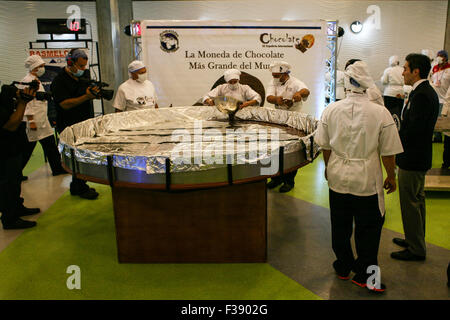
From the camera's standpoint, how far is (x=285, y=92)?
4.25m

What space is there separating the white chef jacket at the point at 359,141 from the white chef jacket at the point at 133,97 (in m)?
2.48

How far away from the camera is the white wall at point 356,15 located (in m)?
8.61

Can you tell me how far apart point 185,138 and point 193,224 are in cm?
77

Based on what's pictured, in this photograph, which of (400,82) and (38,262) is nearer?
(38,262)

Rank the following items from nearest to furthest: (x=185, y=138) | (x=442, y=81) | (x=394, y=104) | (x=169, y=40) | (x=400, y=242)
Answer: (x=400, y=242) < (x=185, y=138) < (x=169, y=40) < (x=442, y=81) < (x=394, y=104)

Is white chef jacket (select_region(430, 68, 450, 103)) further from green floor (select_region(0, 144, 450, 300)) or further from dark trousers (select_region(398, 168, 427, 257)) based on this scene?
dark trousers (select_region(398, 168, 427, 257))

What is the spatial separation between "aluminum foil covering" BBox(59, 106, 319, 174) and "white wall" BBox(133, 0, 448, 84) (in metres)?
5.24

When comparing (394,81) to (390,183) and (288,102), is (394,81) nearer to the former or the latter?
(288,102)

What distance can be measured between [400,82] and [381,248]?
15.0ft

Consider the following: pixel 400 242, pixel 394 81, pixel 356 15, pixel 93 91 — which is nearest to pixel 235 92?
pixel 93 91

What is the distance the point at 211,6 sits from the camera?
863 centimetres

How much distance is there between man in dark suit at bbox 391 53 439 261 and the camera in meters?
2.48
